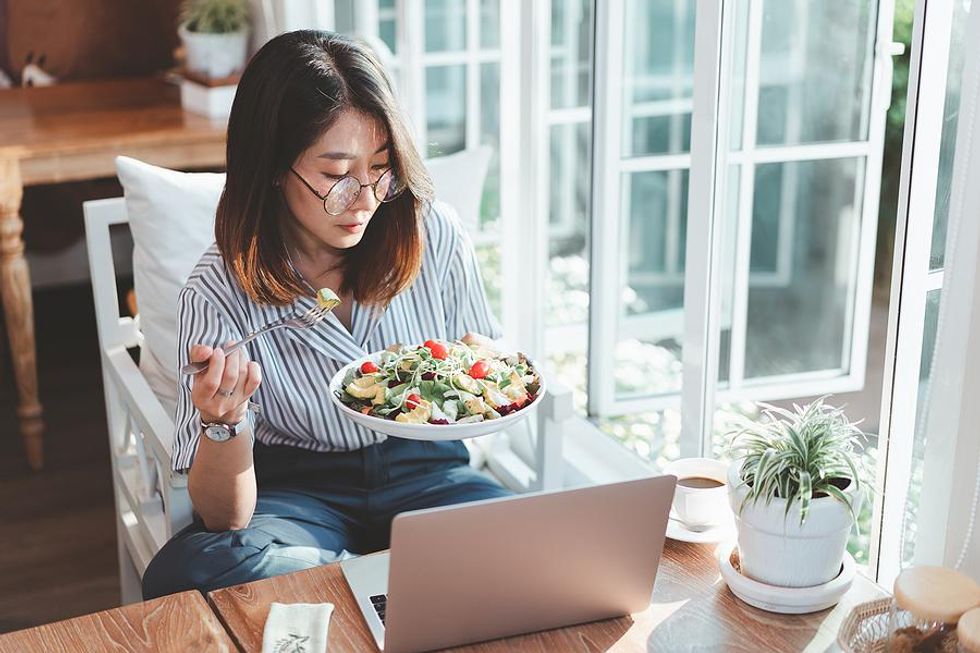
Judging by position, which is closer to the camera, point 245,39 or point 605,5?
point 605,5

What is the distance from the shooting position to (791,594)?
4.25 ft

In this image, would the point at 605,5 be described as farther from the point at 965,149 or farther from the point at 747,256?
the point at 965,149

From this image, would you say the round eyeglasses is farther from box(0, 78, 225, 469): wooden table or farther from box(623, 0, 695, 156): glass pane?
box(623, 0, 695, 156): glass pane

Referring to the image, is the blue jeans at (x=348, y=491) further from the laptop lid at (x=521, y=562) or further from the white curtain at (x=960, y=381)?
the white curtain at (x=960, y=381)

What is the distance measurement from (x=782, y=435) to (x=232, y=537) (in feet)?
2.43

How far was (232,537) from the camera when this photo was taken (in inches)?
62.8

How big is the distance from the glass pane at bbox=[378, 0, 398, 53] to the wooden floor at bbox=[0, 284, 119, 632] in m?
1.39

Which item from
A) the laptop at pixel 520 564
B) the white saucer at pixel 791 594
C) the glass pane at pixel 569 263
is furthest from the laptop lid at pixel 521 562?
the glass pane at pixel 569 263

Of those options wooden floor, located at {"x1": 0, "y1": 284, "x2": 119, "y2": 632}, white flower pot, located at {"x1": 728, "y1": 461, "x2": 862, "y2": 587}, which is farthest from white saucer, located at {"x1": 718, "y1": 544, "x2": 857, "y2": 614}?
wooden floor, located at {"x1": 0, "y1": 284, "x2": 119, "y2": 632}

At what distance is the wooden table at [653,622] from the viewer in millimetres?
1249

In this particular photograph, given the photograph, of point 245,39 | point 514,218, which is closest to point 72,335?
point 245,39

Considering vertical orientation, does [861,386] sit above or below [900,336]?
below

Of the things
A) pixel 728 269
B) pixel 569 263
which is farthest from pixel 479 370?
pixel 569 263

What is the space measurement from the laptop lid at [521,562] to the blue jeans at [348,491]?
450 mm
